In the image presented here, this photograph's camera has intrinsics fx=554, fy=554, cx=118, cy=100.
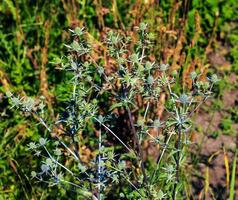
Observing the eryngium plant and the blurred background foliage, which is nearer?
the eryngium plant

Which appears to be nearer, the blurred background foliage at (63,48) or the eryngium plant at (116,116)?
the eryngium plant at (116,116)

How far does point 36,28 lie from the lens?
12.9 feet

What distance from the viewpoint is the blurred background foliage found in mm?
3332

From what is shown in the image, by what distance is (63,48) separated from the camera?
3.86 meters

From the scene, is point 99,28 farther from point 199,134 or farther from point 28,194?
point 28,194

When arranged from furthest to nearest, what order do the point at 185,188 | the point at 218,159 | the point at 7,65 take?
the point at 7,65, the point at 218,159, the point at 185,188

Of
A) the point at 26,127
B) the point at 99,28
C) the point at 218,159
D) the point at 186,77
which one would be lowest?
the point at 218,159

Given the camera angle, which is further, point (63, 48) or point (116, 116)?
point (63, 48)

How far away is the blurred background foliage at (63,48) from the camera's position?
333 cm

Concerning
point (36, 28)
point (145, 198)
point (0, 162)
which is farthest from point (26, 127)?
point (145, 198)

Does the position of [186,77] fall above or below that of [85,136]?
above

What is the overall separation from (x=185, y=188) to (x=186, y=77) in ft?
2.82

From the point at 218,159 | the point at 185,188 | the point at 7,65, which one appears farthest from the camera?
the point at 7,65

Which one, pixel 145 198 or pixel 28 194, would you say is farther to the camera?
pixel 28 194
